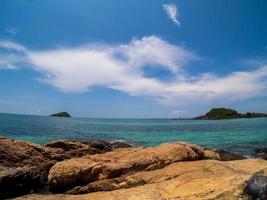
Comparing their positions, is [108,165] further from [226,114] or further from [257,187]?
[226,114]

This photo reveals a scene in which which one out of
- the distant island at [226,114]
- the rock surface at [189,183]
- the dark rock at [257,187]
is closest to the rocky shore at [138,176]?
the rock surface at [189,183]

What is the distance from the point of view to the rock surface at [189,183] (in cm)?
927

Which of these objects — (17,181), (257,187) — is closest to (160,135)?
(17,181)

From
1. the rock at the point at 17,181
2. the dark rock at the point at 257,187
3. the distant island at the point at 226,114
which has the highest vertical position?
the distant island at the point at 226,114

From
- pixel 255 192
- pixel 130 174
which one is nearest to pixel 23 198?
pixel 130 174

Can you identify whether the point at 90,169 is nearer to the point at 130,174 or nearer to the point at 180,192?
the point at 130,174

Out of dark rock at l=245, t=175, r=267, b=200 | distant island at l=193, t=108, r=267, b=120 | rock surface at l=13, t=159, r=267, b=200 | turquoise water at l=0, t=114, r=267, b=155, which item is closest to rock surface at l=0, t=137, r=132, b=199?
rock surface at l=13, t=159, r=267, b=200

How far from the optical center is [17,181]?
12.2 m

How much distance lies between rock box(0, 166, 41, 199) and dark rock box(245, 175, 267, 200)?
28.8 ft

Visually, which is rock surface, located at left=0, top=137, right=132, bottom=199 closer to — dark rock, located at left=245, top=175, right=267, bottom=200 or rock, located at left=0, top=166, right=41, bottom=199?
rock, located at left=0, top=166, right=41, bottom=199

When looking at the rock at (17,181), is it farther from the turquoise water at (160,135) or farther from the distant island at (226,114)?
the distant island at (226,114)

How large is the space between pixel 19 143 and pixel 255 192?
13.0 meters

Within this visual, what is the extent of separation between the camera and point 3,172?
12.4m

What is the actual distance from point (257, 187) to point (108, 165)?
6249 mm
